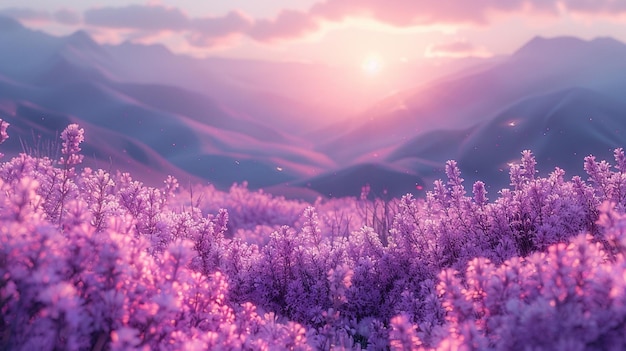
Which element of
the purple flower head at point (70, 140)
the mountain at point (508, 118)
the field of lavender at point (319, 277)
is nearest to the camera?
the field of lavender at point (319, 277)

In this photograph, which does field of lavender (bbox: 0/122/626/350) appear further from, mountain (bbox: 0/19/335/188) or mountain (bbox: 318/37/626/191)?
mountain (bbox: 0/19/335/188)

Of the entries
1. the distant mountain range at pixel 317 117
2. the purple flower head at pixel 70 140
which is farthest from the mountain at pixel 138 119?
the purple flower head at pixel 70 140

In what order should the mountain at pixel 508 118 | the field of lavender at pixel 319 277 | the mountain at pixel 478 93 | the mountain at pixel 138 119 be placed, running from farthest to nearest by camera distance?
1. the mountain at pixel 478 93
2. the mountain at pixel 138 119
3. the mountain at pixel 508 118
4. the field of lavender at pixel 319 277

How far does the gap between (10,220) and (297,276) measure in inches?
119

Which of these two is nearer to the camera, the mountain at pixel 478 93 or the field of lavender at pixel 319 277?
the field of lavender at pixel 319 277

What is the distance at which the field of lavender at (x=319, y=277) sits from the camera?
2697mm

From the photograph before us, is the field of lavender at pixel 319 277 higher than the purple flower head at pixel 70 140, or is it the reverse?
the purple flower head at pixel 70 140

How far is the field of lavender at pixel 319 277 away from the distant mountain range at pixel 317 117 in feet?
11.6

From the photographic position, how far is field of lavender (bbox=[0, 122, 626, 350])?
8.85 ft

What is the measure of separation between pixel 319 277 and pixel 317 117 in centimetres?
13645

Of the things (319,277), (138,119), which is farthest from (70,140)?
(138,119)

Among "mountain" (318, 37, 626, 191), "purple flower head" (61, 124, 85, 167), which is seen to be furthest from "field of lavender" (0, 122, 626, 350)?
"mountain" (318, 37, 626, 191)

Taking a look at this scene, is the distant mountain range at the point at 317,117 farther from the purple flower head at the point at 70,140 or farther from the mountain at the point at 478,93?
the purple flower head at the point at 70,140

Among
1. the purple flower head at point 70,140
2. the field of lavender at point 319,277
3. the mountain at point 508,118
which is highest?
the mountain at point 508,118
